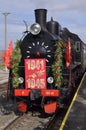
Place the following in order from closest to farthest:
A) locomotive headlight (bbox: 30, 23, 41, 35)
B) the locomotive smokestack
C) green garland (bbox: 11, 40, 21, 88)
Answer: locomotive headlight (bbox: 30, 23, 41, 35), green garland (bbox: 11, 40, 21, 88), the locomotive smokestack

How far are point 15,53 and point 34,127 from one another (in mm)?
→ 3165

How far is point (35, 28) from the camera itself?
496 inches

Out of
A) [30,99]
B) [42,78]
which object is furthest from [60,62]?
[30,99]

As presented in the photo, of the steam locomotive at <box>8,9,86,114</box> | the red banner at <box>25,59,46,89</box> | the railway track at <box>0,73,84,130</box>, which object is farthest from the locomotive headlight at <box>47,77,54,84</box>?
the railway track at <box>0,73,84,130</box>

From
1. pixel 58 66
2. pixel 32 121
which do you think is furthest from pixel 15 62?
pixel 32 121

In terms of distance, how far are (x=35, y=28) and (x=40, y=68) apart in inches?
58.6

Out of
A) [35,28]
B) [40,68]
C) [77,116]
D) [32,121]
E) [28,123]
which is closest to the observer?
[28,123]

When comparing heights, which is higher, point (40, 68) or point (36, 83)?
point (40, 68)

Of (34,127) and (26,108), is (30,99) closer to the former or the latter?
(26,108)

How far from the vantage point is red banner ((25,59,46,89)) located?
12680 millimetres

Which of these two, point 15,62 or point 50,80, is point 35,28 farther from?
point 50,80

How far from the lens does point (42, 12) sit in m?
13.0

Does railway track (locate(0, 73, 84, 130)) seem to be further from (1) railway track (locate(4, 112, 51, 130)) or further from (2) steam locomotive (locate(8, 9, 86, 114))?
(2) steam locomotive (locate(8, 9, 86, 114))

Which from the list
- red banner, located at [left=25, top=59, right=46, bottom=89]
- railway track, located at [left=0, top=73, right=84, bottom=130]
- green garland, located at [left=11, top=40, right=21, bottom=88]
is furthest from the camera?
green garland, located at [left=11, top=40, right=21, bottom=88]
